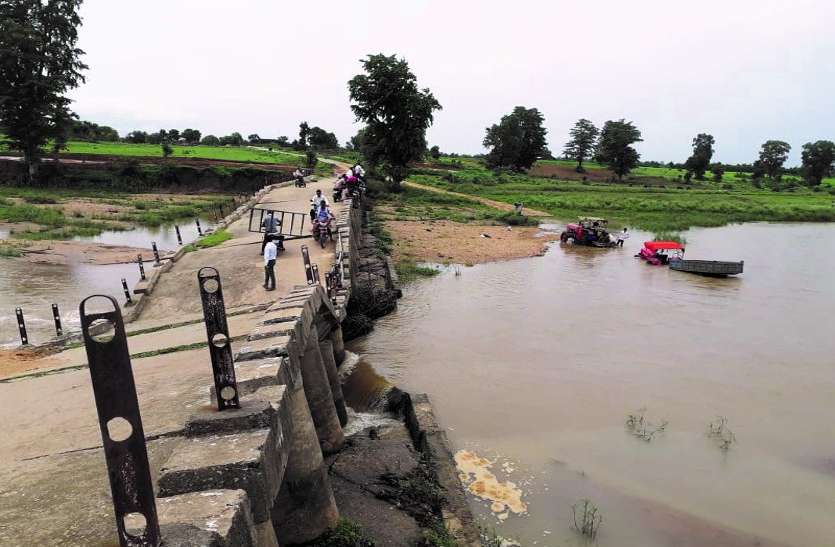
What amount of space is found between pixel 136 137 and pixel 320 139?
27.4 meters

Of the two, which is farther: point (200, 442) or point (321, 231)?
point (321, 231)

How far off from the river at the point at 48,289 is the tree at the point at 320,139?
62545mm

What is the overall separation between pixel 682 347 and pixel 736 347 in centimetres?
156

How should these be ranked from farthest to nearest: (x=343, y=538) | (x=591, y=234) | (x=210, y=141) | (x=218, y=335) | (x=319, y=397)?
(x=210, y=141)
(x=591, y=234)
(x=319, y=397)
(x=343, y=538)
(x=218, y=335)

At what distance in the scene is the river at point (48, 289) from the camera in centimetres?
1398

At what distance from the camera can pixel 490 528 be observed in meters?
7.57

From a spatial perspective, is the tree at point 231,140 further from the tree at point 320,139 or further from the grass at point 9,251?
the grass at point 9,251

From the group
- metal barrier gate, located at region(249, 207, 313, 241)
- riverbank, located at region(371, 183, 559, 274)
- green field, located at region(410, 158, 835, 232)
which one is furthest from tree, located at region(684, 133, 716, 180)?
metal barrier gate, located at region(249, 207, 313, 241)

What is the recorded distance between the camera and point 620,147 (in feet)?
245

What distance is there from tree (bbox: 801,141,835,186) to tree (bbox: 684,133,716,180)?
12916 millimetres

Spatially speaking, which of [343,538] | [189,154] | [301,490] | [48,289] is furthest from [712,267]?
[189,154]

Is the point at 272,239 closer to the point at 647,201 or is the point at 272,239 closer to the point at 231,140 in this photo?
the point at 647,201

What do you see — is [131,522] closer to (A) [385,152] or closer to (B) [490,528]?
(B) [490,528]

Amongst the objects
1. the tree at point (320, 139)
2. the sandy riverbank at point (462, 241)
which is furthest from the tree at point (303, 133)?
the sandy riverbank at point (462, 241)
